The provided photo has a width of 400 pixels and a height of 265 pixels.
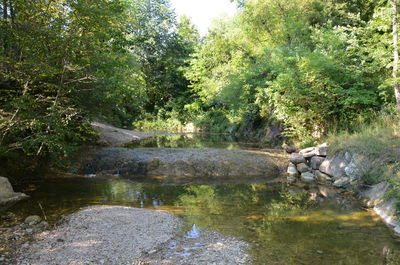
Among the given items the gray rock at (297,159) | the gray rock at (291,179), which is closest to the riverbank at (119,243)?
the gray rock at (291,179)

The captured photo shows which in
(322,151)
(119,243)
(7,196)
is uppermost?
(322,151)

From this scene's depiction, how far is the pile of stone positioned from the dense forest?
5.89ft

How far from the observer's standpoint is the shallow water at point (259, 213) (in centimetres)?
512

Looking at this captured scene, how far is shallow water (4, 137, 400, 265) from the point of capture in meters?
5.12

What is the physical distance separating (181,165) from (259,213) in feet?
17.7

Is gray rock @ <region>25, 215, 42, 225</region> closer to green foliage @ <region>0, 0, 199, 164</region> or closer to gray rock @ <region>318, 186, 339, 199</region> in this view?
green foliage @ <region>0, 0, 199, 164</region>

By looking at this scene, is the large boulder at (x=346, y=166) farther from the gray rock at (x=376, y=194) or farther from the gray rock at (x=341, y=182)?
the gray rock at (x=376, y=194)

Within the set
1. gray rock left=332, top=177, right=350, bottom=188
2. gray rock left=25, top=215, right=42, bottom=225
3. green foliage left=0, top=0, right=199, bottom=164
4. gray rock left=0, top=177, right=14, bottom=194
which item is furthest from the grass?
gray rock left=0, top=177, right=14, bottom=194

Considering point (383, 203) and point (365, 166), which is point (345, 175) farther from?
point (383, 203)

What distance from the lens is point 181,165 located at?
476 inches

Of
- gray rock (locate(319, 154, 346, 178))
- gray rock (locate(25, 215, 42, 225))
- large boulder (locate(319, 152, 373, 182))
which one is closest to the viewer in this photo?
gray rock (locate(25, 215, 42, 225))

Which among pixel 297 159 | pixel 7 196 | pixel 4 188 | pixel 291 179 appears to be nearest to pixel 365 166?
pixel 291 179

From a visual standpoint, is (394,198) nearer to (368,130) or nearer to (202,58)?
(368,130)

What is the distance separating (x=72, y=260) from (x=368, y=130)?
389 inches
